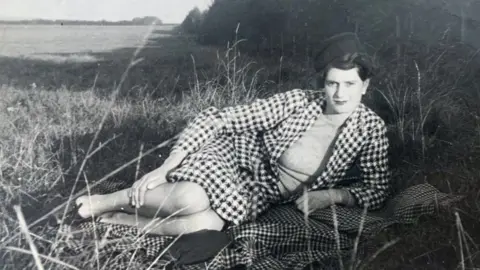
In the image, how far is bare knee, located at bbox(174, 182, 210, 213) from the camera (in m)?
1.71

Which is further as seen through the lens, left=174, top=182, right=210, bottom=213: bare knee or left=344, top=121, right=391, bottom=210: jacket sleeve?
left=344, top=121, right=391, bottom=210: jacket sleeve

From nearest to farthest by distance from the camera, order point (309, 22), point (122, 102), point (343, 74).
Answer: point (343, 74) < point (309, 22) < point (122, 102)

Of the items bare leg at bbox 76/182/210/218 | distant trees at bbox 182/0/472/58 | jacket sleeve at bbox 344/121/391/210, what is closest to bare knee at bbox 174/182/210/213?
bare leg at bbox 76/182/210/218

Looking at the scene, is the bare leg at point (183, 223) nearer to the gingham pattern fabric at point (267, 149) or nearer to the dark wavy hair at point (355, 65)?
the gingham pattern fabric at point (267, 149)

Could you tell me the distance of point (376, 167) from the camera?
1.91m

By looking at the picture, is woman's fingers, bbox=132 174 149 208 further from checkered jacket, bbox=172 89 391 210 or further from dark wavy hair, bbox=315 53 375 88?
dark wavy hair, bbox=315 53 375 88

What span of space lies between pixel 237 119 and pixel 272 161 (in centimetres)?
20

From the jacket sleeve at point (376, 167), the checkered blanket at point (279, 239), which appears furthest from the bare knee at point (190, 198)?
the jacket sleeve at point (376, 167)

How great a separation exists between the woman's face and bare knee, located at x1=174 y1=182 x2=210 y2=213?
1.76ft

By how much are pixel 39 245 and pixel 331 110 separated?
3.49ft

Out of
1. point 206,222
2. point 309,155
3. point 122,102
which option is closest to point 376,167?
point 309,155

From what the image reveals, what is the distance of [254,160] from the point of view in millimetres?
1986

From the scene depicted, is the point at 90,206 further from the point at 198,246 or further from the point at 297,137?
the point at 297,137

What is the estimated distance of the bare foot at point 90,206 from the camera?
1832 millimetres
